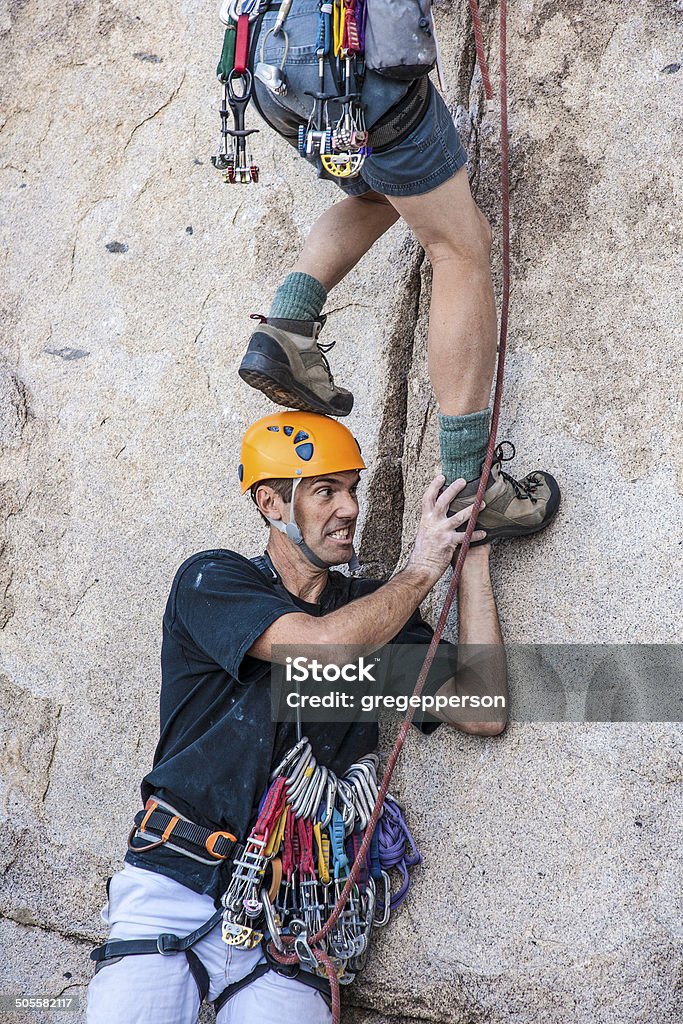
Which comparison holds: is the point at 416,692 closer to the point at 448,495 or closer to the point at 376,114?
the point at 448,495

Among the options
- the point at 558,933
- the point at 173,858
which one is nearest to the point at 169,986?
the point at 173,858

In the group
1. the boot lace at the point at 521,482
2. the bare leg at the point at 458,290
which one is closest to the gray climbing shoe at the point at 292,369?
the bare leg at the point at 458,290

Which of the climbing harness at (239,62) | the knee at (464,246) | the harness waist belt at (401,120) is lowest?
the knee at (464,246)

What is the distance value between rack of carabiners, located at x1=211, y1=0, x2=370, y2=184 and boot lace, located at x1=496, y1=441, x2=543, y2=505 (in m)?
0.88

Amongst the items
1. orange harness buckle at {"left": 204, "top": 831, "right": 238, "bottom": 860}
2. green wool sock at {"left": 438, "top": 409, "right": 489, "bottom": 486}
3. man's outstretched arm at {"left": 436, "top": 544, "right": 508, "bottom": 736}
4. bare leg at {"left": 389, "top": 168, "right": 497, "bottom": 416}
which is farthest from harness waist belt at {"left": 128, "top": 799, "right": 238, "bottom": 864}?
bare leg at {"left": 389, "top": 168, "right": 497, "bottom": 416}

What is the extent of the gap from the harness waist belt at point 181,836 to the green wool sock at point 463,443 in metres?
1.09

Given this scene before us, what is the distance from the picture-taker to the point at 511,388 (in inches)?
122

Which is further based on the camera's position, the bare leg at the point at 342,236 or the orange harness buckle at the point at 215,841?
the bare leg at the point at 342,236

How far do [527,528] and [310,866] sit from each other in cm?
104

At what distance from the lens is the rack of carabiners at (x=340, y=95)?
2395 mm

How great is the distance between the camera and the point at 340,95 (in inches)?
95.7

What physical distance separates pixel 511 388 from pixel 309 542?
75cm

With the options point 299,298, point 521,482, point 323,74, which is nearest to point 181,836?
point 521,482

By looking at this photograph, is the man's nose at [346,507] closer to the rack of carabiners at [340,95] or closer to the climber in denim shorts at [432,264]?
the climber in denim shorts at [432,264]
